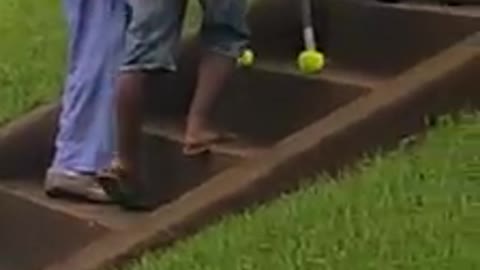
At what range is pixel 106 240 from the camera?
19.2 ft

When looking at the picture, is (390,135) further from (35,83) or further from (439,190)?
(35,83)

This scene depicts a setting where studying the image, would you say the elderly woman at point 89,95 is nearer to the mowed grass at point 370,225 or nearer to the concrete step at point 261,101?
the concrete step at point 261,101

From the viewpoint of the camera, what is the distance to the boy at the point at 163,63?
624 centimetres

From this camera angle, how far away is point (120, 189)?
6.38 metres

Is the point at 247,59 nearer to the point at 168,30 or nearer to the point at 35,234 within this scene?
the point at 168,30

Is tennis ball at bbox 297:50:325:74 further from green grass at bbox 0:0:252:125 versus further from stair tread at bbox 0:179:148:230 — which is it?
stair tread at bbox 0:179:148:230

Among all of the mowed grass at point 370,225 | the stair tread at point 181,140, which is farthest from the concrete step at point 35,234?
the mowed grass at point 370,225

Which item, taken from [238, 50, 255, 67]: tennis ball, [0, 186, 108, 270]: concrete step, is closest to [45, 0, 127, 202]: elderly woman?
[0, 186, 108, 270]: concrete step

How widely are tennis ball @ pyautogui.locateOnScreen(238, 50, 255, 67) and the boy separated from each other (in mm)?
475

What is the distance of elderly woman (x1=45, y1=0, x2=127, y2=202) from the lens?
6.68 metres

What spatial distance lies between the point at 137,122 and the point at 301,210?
0.89 meters

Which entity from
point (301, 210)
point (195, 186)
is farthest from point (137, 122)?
point (301, 210)

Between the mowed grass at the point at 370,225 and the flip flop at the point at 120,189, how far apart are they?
686mm

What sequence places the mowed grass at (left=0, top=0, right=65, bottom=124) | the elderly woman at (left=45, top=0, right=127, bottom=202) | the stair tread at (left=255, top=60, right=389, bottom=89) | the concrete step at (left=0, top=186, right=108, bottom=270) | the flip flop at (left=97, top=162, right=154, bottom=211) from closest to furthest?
the flip flop at (left=97, top=162, right=154, bottom=211) → the concrete step at (left=0, top=186, right=108, bottom=270) → the elderly woman at (left=45, top=0, right=127, bottom=202) → the stair tread at (left=255, top=60, right=389, bottom=89) → the mowed grass at (left=0, top=0, right=65, bottom=124)
